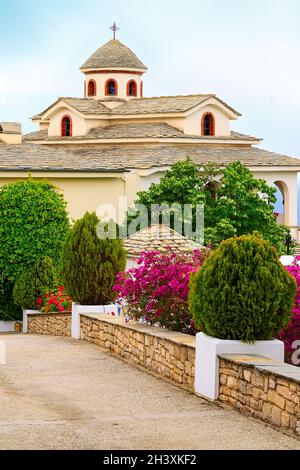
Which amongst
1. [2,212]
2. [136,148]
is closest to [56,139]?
[136,148]

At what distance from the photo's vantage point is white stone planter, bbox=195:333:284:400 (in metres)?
12.8

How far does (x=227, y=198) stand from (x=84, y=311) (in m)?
28.7

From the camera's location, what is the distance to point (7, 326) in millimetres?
36500

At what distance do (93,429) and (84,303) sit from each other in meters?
9.59

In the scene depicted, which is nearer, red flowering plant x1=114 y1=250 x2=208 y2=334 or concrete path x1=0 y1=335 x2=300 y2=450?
concrete path x1=0 y1=335 x2=300 y2=450

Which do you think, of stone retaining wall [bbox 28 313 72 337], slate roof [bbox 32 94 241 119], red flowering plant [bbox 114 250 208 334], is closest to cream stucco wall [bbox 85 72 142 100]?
slate roof [bbox 32 94 241 119]

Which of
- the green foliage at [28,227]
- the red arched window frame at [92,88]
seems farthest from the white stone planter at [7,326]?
the red arched window frame at [92,88]

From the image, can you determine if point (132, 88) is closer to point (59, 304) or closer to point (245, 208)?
point (245, 208)

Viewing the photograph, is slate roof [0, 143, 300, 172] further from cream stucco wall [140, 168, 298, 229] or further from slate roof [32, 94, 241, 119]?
slate roof [32, 94, 241, 119]

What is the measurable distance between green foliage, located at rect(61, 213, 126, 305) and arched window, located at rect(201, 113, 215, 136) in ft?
121

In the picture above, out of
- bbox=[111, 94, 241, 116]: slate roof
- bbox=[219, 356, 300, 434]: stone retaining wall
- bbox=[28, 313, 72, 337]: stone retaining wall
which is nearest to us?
bbox=[219, 356, 300, 434]: stone retaining wall

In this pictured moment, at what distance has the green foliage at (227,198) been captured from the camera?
1876 inches

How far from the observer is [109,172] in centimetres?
4828
